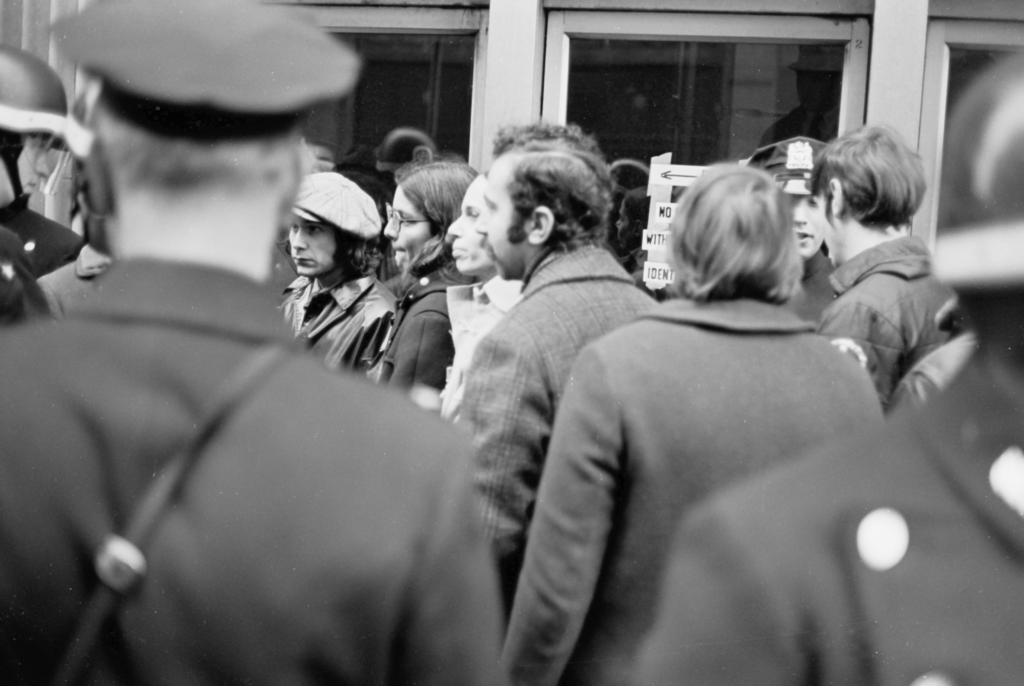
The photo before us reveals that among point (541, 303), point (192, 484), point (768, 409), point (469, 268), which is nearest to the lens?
point (192, 484)

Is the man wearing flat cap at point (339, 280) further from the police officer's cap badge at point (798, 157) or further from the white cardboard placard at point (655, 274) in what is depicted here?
the police officer's cap badge at point (798, 157)

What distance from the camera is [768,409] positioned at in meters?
2.48

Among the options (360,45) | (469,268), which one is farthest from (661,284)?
(360,45)

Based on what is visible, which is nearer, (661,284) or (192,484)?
(192,484)

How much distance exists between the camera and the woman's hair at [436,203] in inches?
189

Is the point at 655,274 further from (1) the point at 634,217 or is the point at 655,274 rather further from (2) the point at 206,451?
(2) the point at 206,451

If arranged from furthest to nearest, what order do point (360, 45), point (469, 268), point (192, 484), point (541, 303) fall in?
1. point (360, 45)
2. point (469, 268)
3. point (541, 303)
4. point (192, 484)

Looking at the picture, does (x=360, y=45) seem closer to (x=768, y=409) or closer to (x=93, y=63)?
(x=768, y=409)

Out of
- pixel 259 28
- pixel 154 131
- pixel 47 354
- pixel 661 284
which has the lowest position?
pixel 661 284

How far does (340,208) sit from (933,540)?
384 centimetres

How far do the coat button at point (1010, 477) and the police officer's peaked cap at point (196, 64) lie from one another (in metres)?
0.75

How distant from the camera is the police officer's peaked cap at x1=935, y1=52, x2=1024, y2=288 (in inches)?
49.7

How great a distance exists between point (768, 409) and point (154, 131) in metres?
1.49

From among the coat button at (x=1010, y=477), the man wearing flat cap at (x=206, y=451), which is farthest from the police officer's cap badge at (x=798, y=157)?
the man wearing flat cap at (x=206, y=451)
